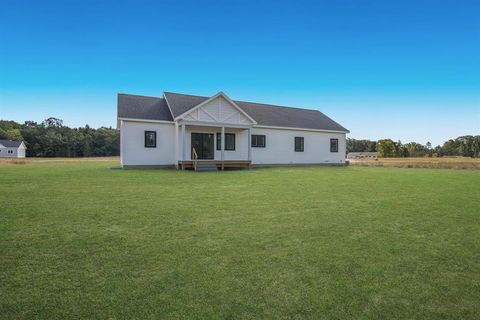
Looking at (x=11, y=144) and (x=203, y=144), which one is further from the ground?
(x=11, y=144)

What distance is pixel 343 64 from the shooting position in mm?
22078

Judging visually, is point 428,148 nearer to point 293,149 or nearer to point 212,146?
point 293,149

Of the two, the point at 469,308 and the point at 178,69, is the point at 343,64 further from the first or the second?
the point at 469,308

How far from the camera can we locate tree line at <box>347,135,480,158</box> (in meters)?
54.2

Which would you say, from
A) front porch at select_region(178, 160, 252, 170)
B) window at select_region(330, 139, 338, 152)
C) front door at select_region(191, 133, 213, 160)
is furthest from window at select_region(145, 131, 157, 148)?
window at select_region(330, 139, 338, 152)

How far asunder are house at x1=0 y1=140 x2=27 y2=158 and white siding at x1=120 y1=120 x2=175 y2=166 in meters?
59.4

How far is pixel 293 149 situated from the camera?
77.2ft

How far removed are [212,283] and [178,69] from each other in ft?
77.2

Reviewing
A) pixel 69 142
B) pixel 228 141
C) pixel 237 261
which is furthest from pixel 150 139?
pixel 69 142

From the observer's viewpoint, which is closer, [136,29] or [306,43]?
[136,29]

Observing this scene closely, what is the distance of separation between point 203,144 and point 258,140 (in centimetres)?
420

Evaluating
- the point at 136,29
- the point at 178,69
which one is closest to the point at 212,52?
the point at 178,69

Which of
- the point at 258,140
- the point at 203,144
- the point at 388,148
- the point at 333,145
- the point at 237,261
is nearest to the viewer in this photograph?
the point at 237,261

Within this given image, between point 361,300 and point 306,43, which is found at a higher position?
point 306,43
